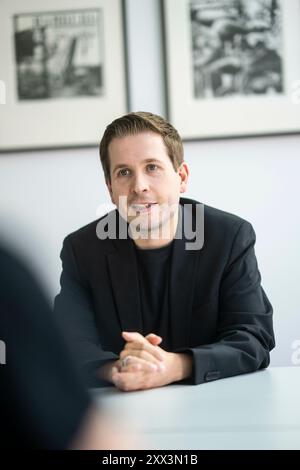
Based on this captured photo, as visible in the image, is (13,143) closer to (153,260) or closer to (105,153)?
(105,153)

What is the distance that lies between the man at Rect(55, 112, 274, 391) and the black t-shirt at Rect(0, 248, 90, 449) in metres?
0.78

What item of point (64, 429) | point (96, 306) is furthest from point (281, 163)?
point (64, 429)

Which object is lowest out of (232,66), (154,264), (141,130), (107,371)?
(107,371)

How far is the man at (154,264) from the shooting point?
133 cm

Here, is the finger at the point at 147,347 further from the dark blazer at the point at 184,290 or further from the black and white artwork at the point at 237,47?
the black and white artwork at the point at 237,47

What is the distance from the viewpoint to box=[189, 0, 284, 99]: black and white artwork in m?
1.97

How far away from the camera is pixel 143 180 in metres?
1.40

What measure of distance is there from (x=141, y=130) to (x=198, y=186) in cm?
55

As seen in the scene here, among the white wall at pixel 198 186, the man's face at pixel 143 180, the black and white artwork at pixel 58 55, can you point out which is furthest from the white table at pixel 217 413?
the black and white artwork at pixel 58 55

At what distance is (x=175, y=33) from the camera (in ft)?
6.47

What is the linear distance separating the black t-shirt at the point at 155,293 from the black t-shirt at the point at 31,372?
91 cm

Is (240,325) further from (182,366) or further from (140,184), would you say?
(140,184)

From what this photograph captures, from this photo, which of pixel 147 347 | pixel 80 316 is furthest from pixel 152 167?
pixel 147 347
